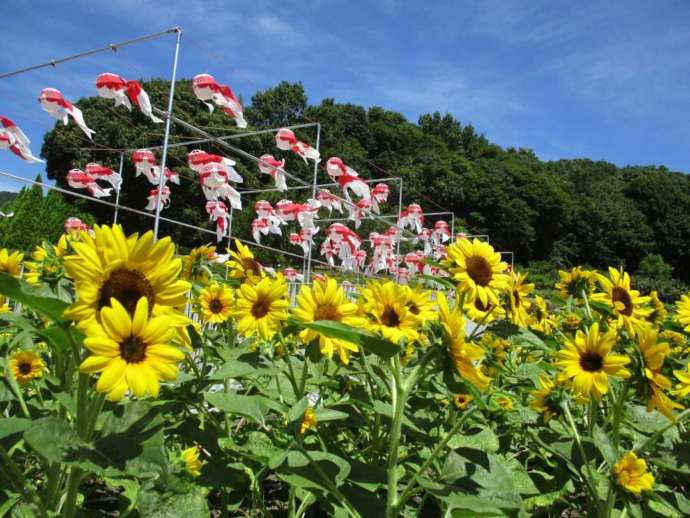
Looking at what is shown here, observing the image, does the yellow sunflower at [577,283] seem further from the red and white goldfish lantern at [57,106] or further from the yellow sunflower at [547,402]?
the red and white goldfish lantern at [57,106]

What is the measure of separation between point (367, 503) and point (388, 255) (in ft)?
31.1

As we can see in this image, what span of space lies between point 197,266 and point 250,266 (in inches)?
8.2

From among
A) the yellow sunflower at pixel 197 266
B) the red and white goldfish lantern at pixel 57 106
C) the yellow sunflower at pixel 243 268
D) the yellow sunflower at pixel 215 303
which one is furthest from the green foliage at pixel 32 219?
the yellow sunflower at pixel 215 303

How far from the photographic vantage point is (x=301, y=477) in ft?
3.23

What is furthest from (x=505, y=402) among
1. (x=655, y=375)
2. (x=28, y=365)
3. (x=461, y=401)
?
(x=28, y=365)

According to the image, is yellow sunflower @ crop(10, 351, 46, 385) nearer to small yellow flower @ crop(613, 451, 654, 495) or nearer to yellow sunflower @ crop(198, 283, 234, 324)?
yellow sunflower @ crop(198, 283, 234, 324)

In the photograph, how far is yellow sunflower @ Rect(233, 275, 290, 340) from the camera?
143 centimetres

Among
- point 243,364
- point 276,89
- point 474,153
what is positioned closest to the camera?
point 243,364

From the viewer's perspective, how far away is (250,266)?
184cm

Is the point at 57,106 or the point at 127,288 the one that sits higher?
the point at 57,106

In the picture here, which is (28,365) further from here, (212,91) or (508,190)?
(508,190)

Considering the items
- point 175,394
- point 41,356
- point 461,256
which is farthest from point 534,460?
point 41,356

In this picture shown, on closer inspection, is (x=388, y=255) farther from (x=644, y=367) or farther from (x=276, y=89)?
(x=276, y=89)

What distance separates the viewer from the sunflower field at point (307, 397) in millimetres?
787
